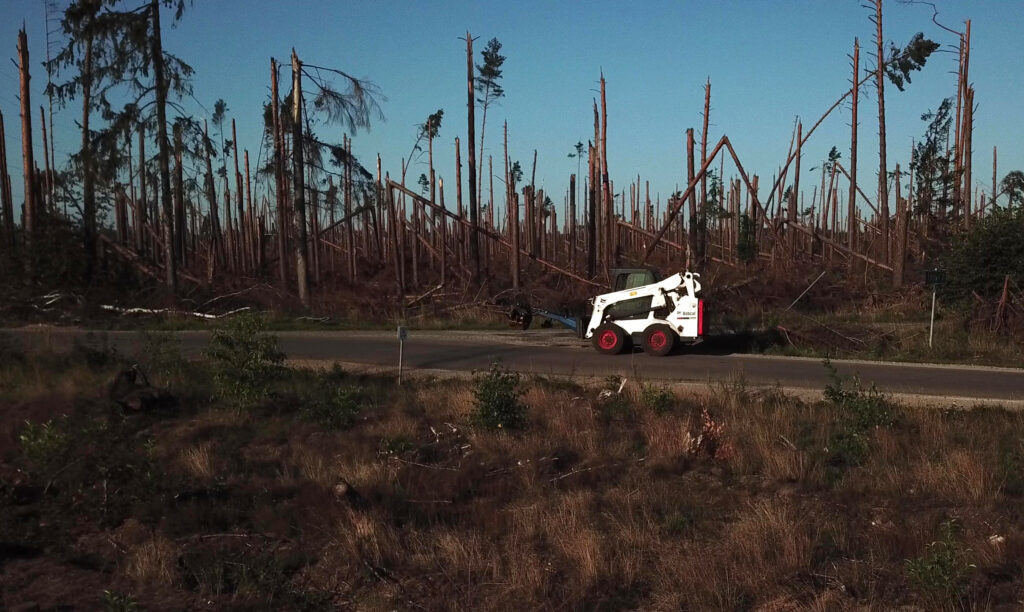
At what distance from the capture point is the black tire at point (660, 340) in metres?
16.4

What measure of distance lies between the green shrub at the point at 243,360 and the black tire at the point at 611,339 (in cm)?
715

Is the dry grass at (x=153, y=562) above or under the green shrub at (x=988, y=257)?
under

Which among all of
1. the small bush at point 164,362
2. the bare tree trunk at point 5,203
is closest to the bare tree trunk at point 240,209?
the bare tree trunk at point 5,203

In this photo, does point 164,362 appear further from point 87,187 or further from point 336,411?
point 87,187

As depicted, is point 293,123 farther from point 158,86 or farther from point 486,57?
point 486,57

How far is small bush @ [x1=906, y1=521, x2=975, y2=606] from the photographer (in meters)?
5.39

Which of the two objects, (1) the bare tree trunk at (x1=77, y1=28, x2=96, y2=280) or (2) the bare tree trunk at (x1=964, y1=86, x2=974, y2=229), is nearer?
(1) the bare tree trunk at (x1=77, y1=28, x2=96, y2=280)

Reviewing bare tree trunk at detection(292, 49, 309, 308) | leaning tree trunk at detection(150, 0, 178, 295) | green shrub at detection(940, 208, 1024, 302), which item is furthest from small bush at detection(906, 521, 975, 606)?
leaning tree trunk at detection(150, 0, 178, 295)

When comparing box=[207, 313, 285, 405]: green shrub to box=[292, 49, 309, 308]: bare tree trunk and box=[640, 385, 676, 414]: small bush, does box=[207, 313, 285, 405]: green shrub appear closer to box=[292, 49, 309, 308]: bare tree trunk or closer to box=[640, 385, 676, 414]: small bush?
box=[640, 385, 676, 414]: small bush

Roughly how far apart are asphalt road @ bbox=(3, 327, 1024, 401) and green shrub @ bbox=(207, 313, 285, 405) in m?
3.85

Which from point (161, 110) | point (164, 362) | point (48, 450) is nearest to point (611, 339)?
point (164, 362)

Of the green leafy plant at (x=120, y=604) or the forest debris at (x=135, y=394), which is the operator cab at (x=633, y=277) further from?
the green leafy plant at (x=120, y=604)

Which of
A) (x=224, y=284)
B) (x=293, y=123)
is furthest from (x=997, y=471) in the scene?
(x=224, y=284)

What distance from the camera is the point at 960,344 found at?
A: 17.6 meters
